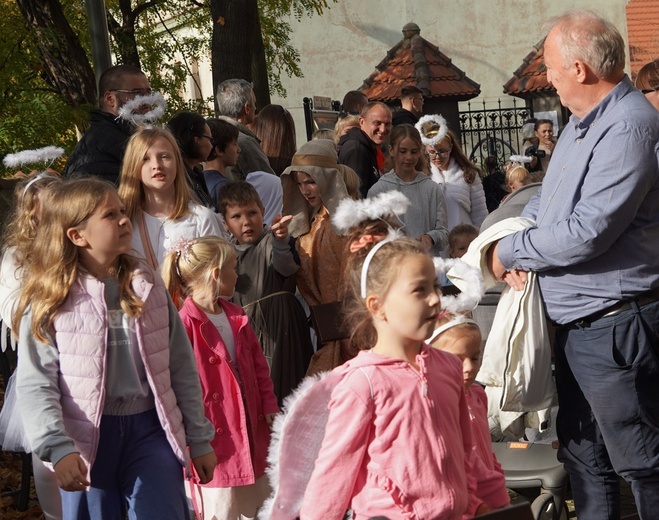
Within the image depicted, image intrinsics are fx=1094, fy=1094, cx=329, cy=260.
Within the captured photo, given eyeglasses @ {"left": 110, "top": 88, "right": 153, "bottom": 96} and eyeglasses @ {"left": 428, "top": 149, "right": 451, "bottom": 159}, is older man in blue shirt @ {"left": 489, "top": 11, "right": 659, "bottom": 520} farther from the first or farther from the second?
eyeglasses @ {"left": 428, "top": 149, "right": 451, "bottom": 159}

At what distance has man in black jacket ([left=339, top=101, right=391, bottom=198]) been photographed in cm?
892

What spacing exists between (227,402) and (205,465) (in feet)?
2.57

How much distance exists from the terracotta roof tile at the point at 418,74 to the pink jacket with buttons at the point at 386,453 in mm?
15423

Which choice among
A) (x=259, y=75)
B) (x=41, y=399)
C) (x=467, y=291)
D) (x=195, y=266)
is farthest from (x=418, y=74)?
(x=41, y=399)

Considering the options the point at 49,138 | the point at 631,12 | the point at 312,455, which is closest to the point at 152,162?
the point at 312,455

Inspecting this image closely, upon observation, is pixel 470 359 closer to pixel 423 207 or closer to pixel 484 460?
pixel 484 460

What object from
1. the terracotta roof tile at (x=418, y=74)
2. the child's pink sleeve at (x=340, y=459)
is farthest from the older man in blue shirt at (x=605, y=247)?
the terracotta roof tile at (x=418, y=74)

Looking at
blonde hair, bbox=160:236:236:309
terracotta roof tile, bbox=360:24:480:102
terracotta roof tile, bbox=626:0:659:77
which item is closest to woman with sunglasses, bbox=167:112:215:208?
blonde hair, bbox=160:236:236:309

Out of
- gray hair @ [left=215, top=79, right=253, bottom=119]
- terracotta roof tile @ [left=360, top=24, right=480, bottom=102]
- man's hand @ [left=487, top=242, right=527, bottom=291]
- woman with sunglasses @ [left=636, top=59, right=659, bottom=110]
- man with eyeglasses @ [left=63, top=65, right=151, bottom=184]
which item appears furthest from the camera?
terracotta roof tile @ [left=360, top=24, right=480, bottom=102]

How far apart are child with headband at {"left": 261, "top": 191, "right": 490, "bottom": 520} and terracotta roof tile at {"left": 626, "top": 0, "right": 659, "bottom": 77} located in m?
28.6

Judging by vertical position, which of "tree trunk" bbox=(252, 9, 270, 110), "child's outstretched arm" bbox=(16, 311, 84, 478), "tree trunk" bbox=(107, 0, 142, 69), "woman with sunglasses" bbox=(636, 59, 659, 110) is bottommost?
"child's outstretched arm" bbox=(16, 311, 84, 478)

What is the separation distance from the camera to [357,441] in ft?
11.3

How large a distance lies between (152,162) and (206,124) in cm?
133

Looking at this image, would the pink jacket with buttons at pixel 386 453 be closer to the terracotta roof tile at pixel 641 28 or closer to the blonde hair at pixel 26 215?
the blonde hair at pixel 26 215
